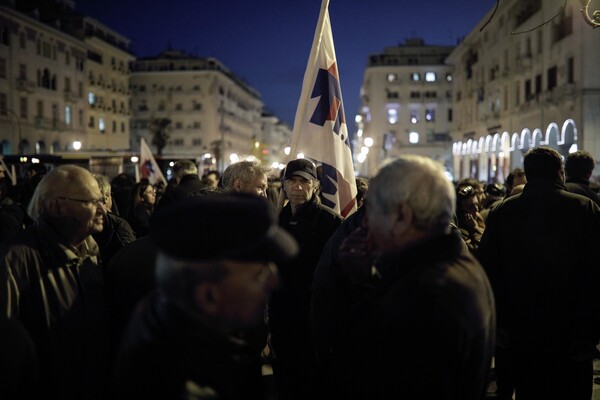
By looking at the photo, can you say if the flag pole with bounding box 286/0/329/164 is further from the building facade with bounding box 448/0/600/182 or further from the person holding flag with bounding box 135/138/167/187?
the building facade with bounding box 448/0/600/182

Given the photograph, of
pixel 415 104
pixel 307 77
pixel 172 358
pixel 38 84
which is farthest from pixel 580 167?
pixel 415 104

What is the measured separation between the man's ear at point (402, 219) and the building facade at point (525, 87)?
649 inches

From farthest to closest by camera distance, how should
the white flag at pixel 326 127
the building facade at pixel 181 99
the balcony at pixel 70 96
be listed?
the building facade at pixel 181 99
the balcony at pixel 70 96
the white flag at pixel 326 127

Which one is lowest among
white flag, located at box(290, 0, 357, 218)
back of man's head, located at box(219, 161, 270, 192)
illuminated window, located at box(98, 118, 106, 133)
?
back of man's head, located at box(219, 161, 270, 192)

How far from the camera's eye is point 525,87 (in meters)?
41.3

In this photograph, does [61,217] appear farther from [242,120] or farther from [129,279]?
[242,120]

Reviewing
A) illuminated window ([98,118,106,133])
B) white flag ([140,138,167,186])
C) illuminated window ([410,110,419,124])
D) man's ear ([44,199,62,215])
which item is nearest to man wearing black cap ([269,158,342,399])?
man's ear ([44,199,62,215])

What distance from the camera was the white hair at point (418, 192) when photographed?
2268 mm

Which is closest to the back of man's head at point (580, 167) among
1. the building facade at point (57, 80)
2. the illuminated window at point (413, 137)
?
the building facade at point (57, 80)

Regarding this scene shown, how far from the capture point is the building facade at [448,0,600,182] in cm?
3067

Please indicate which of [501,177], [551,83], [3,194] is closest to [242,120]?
[501,177]

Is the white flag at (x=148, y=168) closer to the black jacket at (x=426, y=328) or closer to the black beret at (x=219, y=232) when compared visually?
the black jacket at (x=426, y=328)

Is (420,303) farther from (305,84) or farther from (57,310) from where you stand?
(305,84)

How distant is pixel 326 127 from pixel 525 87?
38915mm
